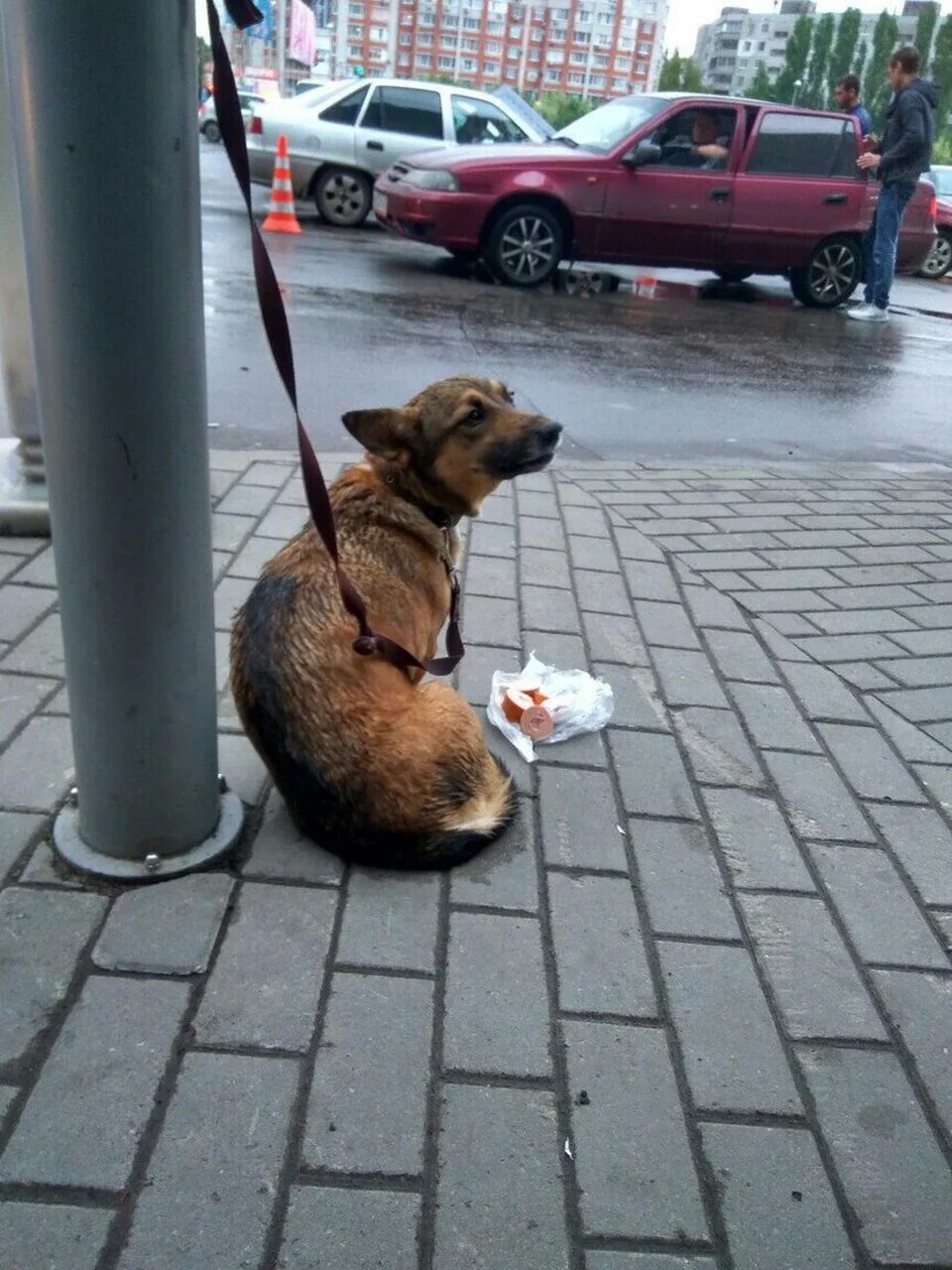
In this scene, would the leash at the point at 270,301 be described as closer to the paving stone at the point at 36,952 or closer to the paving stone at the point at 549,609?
the paving stone at the point at 36,952

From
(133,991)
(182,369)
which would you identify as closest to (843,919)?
(133,991)

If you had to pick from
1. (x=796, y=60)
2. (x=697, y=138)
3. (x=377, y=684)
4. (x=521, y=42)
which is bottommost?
(x=377, y=684)

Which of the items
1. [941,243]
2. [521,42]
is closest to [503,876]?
[941,243]

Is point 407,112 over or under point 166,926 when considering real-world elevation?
over

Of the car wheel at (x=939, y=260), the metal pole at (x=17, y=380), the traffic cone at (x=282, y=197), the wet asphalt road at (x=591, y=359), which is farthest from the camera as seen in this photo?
the car wheel at (x=939, y=260)

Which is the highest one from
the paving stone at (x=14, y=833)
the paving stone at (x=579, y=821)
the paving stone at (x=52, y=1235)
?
the paving stone at (x=52, y=1235)

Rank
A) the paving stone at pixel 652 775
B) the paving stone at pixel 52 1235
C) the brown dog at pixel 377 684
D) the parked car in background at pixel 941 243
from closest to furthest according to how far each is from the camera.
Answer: the paving stone at pixel 52 1235
the brown dog at pixel 377 684
the paving stone at pixel 652 775
the parked car in background at pixel 941 243

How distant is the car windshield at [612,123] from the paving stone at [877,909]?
37.5 feet

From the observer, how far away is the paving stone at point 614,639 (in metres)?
4.15

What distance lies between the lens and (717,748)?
141 inches

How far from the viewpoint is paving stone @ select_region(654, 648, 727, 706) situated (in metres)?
3.88

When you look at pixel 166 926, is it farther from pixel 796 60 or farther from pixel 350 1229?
pixel 796 60

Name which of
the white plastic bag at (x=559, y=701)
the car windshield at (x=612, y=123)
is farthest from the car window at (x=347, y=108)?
the white plastic bag at (x=559, y=701)

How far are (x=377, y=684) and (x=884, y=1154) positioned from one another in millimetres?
1575
